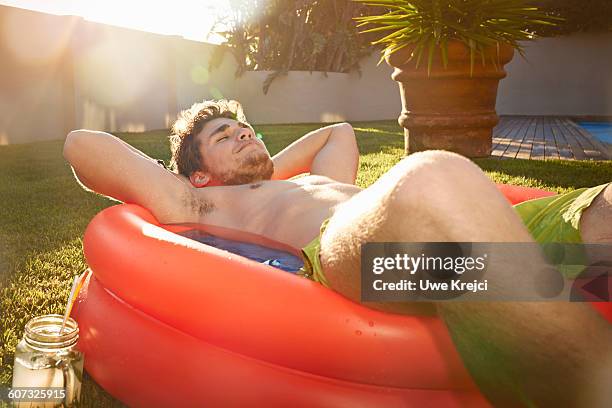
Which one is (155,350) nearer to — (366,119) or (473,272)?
(473,272)

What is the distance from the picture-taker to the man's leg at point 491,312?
3.83 feet

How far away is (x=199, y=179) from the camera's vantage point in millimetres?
2654

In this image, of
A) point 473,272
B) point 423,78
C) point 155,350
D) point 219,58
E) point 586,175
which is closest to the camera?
point 473,272

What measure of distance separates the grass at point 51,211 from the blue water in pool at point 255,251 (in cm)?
61

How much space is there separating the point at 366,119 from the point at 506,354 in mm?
14505

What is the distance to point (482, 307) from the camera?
1.21 m

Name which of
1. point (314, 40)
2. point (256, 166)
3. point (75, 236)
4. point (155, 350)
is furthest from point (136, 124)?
point (155, 350)

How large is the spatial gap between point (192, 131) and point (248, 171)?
0.35 meters

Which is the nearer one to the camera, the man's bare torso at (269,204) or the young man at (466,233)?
the young man at (466,233)

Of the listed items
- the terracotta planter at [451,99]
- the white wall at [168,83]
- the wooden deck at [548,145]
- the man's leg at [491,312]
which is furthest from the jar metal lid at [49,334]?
the white wall at [168,83]

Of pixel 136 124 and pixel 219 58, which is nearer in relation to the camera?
pixel 136 124

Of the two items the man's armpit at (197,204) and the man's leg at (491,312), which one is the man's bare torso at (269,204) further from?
the man's leg at (491,312)

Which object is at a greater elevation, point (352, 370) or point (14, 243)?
point (352, 370)

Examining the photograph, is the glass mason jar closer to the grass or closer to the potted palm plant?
the grass
